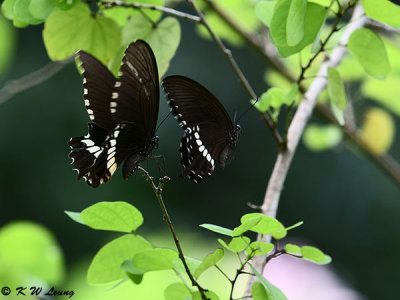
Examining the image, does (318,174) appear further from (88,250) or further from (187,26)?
(88,250)

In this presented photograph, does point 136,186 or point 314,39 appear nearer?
point 314,39

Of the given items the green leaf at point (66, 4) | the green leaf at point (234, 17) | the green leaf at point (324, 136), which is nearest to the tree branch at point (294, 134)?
the green leaf at point (66, 4)

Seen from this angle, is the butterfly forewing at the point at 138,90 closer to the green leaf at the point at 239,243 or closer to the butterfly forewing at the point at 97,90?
the butterfly forewing at the point at 97,90

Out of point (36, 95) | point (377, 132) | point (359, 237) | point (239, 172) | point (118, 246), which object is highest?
point (118, 246)

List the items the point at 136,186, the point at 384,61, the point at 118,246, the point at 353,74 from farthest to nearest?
1. the point at 136,186
2. the point at 353,74
3. the point at 384,61
4. the point at 118,246

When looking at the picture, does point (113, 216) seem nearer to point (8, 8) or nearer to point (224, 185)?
point (8, 8)

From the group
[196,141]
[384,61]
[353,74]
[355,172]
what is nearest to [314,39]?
[384,61]

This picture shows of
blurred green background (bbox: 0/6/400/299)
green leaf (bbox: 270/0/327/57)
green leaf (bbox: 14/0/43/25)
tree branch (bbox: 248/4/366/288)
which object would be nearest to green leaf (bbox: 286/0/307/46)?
green leaf (bbox: 270/0/327/57)
